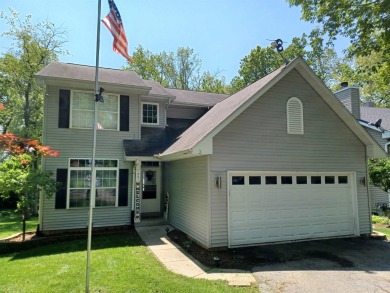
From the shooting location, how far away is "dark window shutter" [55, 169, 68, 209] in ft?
34.5

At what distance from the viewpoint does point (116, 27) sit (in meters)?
6.11

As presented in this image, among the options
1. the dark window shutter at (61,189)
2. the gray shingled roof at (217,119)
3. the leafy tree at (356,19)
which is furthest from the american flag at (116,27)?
the leafy tree at (356,19)

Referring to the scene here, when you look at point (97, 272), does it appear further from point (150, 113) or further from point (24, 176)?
point (150, 113)

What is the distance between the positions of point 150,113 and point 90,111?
9.55 feet

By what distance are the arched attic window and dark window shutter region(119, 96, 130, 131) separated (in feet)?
22.1

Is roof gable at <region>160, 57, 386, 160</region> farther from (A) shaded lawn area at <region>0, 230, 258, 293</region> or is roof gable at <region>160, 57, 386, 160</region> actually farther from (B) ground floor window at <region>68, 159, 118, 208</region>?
(A) shaded lawn area at <region>0, 230, 258, 293</region>

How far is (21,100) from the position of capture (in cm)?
2223

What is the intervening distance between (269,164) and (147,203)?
247 inches

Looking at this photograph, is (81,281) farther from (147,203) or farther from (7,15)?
(7,15)

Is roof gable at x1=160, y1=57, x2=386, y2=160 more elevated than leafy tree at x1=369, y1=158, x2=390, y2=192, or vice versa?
roof gable at x1=160, y1=57, x2=386, y2=160

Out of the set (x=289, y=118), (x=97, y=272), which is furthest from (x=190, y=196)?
(x=289, y=118)

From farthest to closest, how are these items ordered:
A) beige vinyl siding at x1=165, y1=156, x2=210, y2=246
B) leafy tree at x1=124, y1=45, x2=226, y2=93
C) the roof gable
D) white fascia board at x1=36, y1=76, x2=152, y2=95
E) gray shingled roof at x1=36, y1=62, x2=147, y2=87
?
leafy tree at x1=124, y1=45, x2=226, y2=93, gray shingled roof at x1=36, y1=62, x2=147, y2=87, white fascia board at x1=36, y1=76, x2=152, y2=95, beige vinyl siding at x1=165, y1=156, x2=210, y2=246, the roof gable

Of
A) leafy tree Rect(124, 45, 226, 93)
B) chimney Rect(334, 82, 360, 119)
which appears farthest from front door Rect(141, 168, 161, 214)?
leafy tree Rect(124, 45, 226, 93)

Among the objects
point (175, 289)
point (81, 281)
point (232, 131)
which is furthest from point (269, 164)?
point (81, 281)
